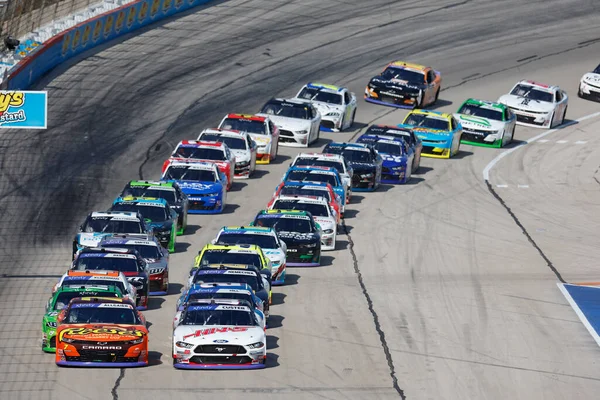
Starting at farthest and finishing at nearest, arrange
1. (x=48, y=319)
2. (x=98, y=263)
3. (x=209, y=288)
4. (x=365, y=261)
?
(x=365, y=261) < (x=98, y=263) < (x=209, y=288) < (x=48, y=319)

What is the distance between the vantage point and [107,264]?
2956 cm

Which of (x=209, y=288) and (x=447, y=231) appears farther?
(x=447, y=231)

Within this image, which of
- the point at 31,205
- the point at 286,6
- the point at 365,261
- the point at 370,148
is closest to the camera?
the point at 365,261

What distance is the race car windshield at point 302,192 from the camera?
126ft

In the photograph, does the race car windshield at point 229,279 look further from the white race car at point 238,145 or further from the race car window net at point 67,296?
the white race car at point 238,145

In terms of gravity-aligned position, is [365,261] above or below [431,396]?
below

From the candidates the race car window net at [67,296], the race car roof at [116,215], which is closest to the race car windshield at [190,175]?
the race car roof at [116,215]

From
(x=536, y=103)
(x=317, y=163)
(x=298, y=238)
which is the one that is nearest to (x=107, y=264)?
(x=298, y=238)

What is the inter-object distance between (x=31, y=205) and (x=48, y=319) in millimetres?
13209

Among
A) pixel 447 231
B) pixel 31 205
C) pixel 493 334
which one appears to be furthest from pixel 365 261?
pixel 31 205

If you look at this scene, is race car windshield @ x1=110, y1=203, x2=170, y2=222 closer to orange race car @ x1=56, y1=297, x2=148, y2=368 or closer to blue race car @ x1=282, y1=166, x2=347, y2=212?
blue race car @ x1=282, y1=166, x2=347, y2=212

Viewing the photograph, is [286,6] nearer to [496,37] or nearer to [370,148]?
[496,37]

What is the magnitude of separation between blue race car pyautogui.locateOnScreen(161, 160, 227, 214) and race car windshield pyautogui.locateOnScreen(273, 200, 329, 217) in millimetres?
2895

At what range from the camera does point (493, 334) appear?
28.8 m
